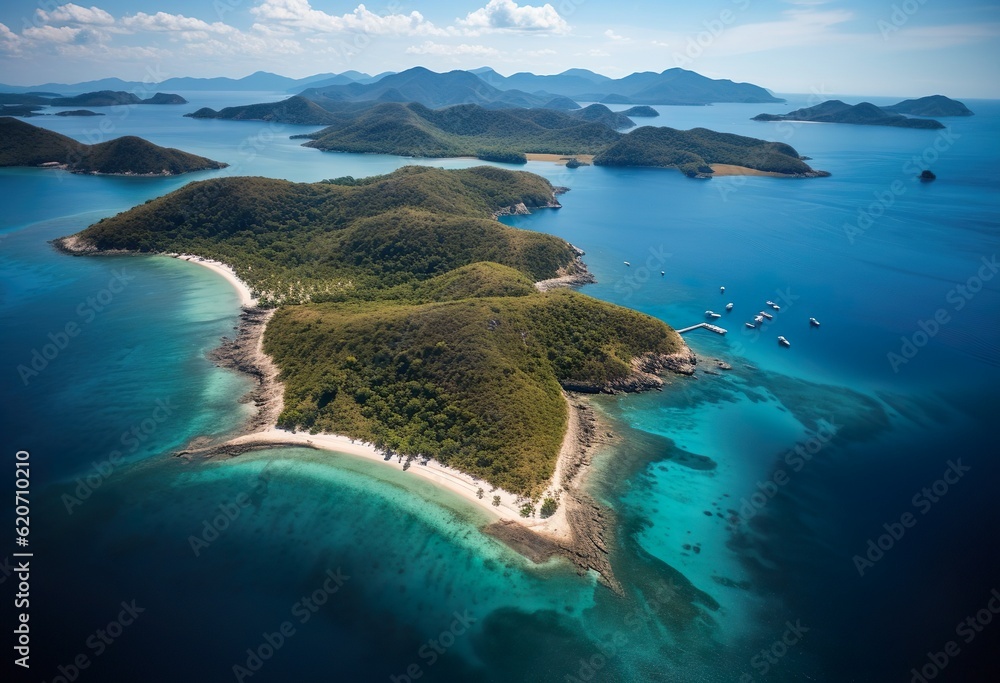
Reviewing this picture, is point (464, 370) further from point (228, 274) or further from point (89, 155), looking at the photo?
point (89, 155)

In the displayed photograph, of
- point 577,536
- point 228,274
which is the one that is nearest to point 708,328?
point 577,536

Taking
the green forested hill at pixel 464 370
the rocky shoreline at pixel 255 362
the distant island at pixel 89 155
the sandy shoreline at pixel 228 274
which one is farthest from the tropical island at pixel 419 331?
the distant island at pixel 89 155

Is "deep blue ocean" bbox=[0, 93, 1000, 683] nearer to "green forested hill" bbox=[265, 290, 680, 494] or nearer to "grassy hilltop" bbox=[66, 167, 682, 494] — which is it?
"green forested hill" bbox=[265, 290, 680, 494]

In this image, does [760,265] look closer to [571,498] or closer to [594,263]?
[594,263]

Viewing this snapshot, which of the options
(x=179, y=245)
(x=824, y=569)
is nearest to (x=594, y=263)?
(x=824, y=569)

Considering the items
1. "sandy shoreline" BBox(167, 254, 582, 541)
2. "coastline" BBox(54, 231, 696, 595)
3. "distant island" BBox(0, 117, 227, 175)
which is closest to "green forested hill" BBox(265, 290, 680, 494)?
"sandy shoreline" BBox(167, 254, 582, 541)

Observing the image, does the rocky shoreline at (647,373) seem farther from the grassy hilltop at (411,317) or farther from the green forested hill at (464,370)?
the green forested hill at (464,370)
